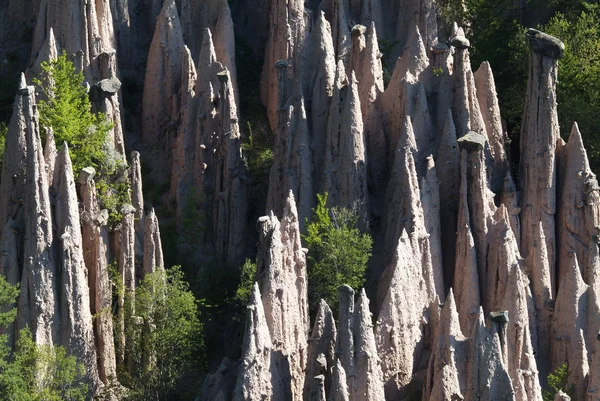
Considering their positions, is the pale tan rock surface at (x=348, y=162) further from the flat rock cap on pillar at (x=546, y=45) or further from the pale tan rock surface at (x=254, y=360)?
the pale tan rock surface at (x=254, y=360)

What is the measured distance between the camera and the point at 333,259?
5244 cm

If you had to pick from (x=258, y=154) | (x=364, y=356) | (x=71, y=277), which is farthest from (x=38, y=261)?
(x=258, y=154)

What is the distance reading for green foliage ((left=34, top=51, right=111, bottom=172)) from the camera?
181 ft

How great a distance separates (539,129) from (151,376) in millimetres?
12857

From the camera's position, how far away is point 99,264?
53500 millimetres

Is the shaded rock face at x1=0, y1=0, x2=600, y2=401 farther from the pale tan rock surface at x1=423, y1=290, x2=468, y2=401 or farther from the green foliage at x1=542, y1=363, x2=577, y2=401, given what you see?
the green foliage at x1=542, y1=363, x2=577, y2=401

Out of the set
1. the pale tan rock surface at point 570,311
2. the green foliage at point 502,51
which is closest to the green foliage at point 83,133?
the green foliage at point 502,51

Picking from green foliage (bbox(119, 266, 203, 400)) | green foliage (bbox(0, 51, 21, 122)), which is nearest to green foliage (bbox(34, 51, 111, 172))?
green foliage (bbox(119, 266, 203, 400))

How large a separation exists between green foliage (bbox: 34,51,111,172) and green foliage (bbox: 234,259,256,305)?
5748 millimetres

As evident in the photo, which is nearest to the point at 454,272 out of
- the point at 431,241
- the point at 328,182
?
the point at 431,241

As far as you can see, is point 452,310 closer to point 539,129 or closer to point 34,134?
point 539,129

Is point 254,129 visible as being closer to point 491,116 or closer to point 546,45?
point 491,116

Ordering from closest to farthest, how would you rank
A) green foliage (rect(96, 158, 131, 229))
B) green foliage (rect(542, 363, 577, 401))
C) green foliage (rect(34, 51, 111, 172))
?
1. green foliage (rect(542, 363, 577, 401))
2. green foliage (rect(96, 158, 131, 229))
3. green foliage (rect(34, 51, 111, 172))

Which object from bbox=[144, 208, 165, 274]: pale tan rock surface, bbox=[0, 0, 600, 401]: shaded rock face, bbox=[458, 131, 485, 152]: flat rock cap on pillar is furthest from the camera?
bbox=[144, 208, 165, 274]: pale tan rock surface
